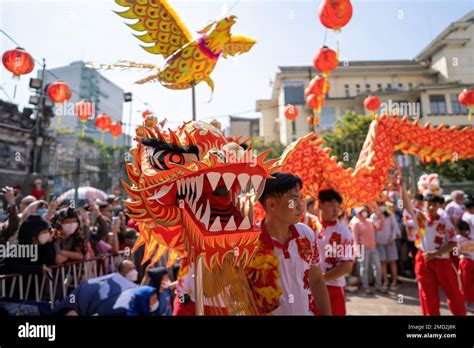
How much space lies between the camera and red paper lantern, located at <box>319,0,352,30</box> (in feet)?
9.84

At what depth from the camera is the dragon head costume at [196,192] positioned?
113cm

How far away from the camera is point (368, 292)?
4.74 metres

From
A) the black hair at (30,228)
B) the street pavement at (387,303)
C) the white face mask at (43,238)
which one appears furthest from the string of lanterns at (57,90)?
the street pavement at (387,303)

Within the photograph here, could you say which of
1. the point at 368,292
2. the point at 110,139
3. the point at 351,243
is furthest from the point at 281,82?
the point at 110,139

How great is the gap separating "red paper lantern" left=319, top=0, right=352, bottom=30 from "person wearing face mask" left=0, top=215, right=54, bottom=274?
132 inches

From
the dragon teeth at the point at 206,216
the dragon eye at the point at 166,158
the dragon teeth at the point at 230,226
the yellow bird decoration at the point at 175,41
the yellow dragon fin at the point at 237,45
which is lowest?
the dragon teeth at the point at 230,226

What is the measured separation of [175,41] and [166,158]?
1006mm

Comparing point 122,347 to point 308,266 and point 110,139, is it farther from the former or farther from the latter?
point 110,139

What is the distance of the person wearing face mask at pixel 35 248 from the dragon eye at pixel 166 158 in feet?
5.75

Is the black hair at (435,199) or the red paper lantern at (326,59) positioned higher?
the red paper lantern at (326,59)

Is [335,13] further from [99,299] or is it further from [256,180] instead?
[99,299]

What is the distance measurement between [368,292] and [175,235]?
14.6 ft

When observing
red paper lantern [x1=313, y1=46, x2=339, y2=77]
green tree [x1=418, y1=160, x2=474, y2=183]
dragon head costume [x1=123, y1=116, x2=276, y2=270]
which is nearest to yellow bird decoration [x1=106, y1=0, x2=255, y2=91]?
dragon head costume [x1=123, y1=116, x2=276, y2=270]

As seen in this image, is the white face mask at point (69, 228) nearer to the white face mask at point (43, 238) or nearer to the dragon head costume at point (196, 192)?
the white face mask at point (43, 238)
